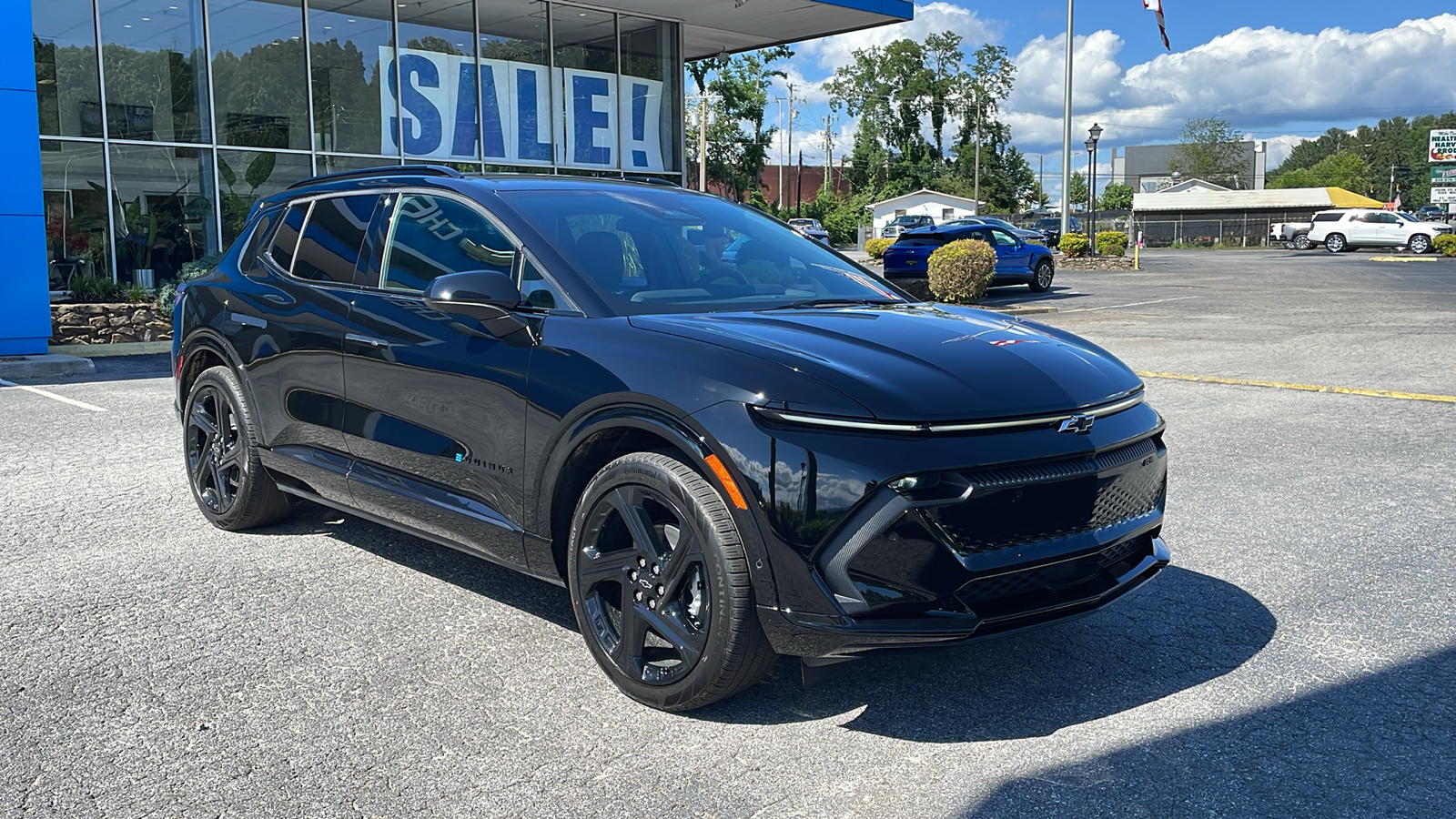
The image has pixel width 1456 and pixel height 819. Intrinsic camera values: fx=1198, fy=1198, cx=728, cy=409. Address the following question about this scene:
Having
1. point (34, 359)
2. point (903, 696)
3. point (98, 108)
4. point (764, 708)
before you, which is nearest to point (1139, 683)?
point (903, 696)

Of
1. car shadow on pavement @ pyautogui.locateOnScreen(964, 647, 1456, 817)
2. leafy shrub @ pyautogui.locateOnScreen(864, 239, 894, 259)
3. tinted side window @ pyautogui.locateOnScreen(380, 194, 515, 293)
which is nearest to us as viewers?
car shadow on pavement @ pyautogui.locateOnScreen(964, 647, 1456, 817)

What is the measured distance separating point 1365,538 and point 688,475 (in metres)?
3.71

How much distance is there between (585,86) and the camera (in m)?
23.2

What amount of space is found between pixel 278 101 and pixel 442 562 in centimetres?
1676

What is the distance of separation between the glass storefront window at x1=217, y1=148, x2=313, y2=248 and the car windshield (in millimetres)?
16030

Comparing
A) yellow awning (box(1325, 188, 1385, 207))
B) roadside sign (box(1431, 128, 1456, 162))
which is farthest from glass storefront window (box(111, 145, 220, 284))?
yellow awning (box(1325, 188, 1385, 207))

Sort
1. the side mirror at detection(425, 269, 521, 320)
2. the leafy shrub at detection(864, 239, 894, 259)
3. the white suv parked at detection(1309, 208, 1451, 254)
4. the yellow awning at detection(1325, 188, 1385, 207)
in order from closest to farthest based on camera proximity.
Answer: the side mirror at detection(425, 269, 521, 320) → the leafy shrub at detection(864, 239, 894, 259) → the white suv parked at detection(1309, 208, 1451, 254) → the yellow awning at detection(1325, 188, 1385, 207)

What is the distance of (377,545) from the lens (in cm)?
571

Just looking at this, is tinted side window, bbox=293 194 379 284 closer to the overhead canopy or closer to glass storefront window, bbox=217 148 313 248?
glass storefront window, bbox=217 148 313 248

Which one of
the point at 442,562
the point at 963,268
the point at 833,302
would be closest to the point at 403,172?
the point at 442,562

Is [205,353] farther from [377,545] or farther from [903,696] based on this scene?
[903,696]

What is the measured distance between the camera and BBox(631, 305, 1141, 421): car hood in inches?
133

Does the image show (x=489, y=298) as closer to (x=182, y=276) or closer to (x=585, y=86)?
(x=182, y=276)

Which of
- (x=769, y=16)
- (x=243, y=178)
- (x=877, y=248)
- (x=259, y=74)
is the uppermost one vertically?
(x=769, y=16)
